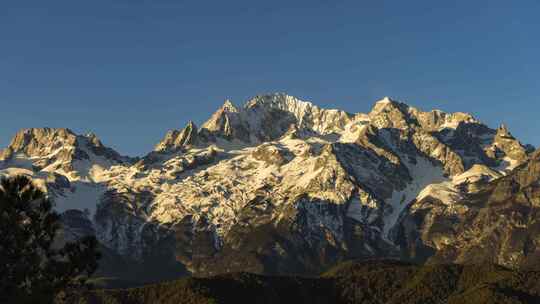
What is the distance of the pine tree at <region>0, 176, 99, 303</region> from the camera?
86.8 metres

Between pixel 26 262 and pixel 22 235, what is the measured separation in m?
2.94

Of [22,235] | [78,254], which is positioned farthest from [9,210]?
[78,254]

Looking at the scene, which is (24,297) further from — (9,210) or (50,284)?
(9,210)

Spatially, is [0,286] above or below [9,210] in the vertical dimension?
below

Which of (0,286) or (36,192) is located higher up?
(36,192)

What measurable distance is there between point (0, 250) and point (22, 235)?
2.71 m

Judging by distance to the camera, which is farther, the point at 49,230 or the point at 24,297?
the point at 49,230

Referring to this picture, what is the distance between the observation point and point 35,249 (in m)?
87.7

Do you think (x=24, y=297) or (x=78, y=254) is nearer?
(x=24, y=297)

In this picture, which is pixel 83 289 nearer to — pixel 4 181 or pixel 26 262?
pixel 26 262

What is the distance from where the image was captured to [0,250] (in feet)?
286

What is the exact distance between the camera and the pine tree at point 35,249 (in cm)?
8675

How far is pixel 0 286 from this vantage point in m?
85.2

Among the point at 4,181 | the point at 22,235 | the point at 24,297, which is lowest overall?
the point at 24,297
